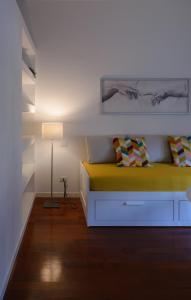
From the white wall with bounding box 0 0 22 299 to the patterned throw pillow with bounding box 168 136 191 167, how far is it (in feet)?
7.26

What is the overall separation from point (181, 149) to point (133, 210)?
4.18 feet

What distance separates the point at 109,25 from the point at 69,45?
2.13ft

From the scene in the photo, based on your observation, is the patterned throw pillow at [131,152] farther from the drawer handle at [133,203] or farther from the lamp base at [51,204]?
the lamp base at [51,204]

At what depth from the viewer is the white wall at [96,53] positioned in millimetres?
4113

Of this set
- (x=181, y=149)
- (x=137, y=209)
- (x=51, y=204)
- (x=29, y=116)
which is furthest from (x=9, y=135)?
(x=181, y=149)

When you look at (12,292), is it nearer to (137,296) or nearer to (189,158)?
(137,296)

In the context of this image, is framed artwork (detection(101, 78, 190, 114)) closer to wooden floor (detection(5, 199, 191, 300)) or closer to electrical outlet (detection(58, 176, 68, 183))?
electrical outlet (detection(58, 176, 68, 183))

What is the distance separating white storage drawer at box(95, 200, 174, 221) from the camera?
3.08 meters

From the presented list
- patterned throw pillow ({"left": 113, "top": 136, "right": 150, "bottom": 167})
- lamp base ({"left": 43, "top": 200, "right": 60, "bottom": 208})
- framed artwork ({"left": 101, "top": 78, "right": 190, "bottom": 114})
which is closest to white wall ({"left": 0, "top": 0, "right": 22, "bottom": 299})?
lamp base ({"left": 43, "top": 200, "right": 60, "bottom": 208})

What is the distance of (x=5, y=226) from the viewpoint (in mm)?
1976

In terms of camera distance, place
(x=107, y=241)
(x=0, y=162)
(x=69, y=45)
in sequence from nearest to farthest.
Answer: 1. (x=0, y=162)
2. (x=107, y=241)
3. (x=69, y=45)

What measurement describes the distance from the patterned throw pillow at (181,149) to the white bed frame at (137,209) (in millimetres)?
790

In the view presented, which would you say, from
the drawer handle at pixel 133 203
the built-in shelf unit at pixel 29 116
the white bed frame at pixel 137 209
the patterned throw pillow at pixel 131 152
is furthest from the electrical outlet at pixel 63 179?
the drawer handle at pixel 133 203

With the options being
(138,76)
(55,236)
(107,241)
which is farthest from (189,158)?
(55,236)
